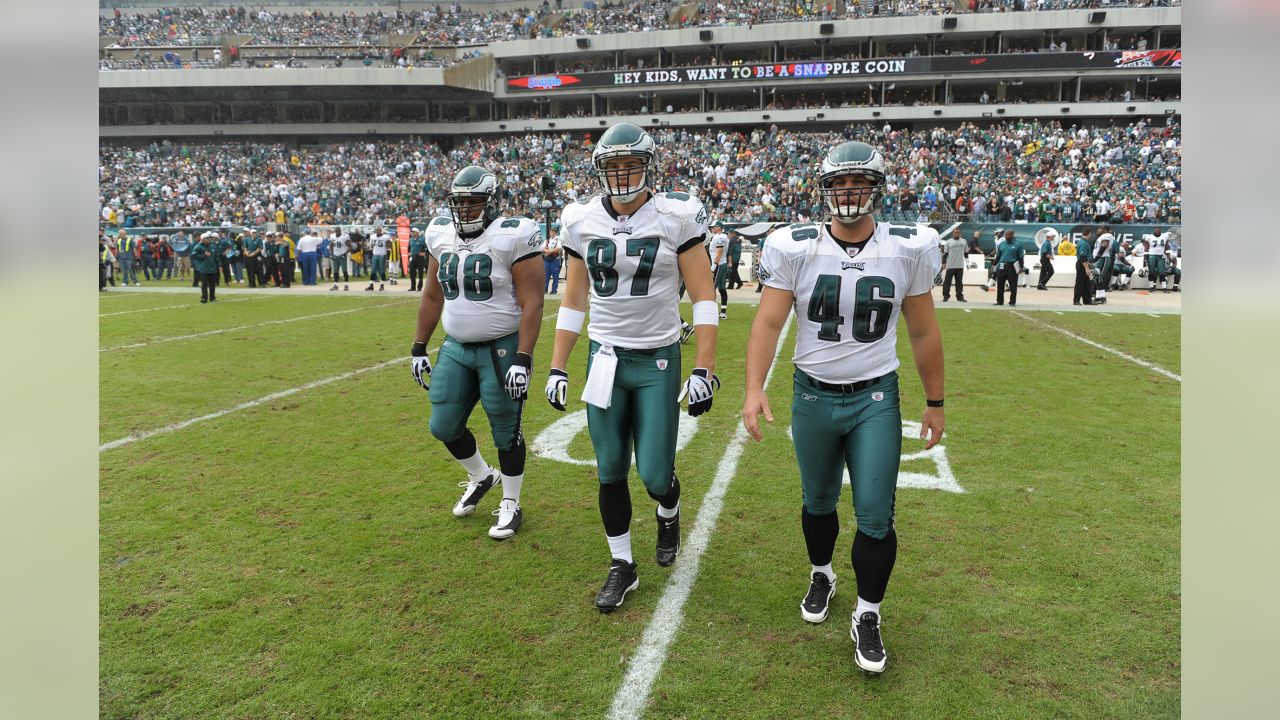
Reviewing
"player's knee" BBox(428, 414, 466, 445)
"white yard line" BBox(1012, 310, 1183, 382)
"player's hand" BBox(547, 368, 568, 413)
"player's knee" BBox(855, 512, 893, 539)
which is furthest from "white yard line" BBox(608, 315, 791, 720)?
"white yard line" BBox(1012, 310, 1183, 382)

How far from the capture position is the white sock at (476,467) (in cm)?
516

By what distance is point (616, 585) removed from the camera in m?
3.90

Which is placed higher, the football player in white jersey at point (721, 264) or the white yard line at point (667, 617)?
Result: the football player in white jersey at point (721, 264)

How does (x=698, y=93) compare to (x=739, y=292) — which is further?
(x=698, y=93)

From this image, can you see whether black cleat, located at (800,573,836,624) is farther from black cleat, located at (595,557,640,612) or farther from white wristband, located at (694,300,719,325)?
white wristband, located at (694,300,719,325)

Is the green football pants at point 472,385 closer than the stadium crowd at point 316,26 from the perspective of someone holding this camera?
Yes

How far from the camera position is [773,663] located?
3.34 metres

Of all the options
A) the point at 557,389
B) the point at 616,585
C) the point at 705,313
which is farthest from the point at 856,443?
the point at 557,389

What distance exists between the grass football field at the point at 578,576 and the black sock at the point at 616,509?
1.15 feet

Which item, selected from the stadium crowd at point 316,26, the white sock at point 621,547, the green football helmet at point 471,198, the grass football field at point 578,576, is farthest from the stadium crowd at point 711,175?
the white sock at point 621,547

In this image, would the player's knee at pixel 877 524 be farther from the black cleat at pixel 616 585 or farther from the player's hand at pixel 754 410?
the black cleat at pixel 616 585
